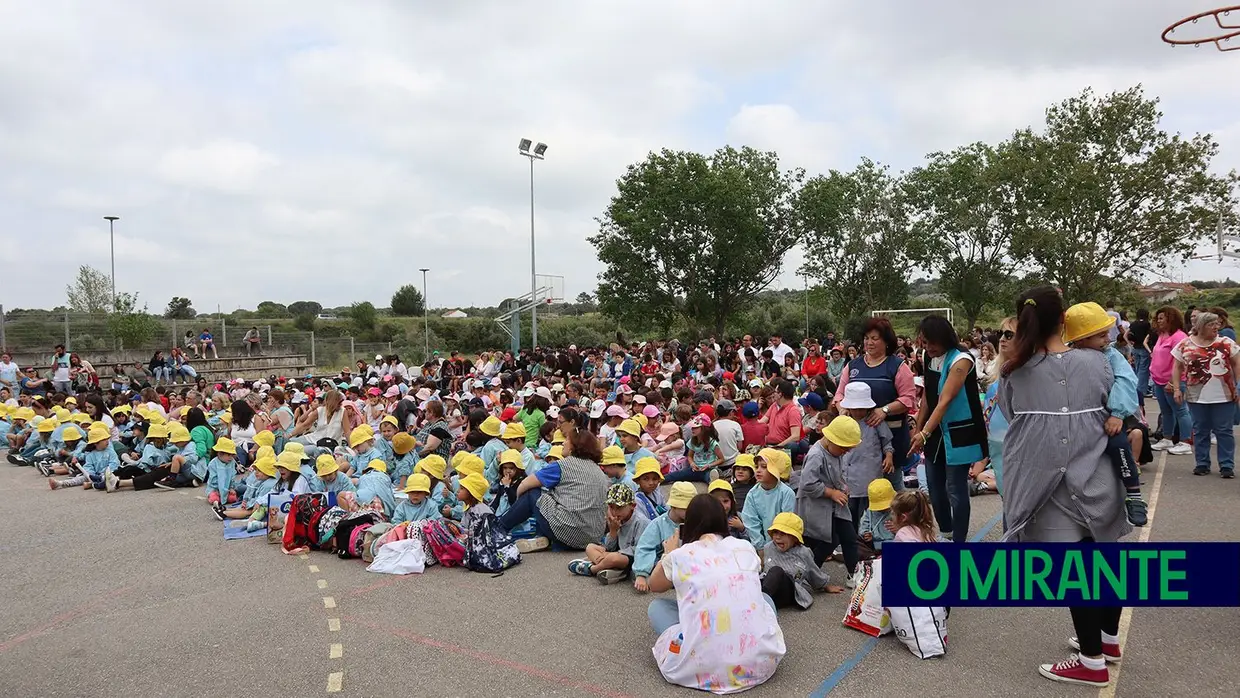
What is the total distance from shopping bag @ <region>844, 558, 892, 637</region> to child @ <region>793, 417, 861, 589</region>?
2.02ft

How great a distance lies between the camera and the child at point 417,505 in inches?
279

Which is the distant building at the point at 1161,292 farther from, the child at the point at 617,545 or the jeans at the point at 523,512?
the child at the point at 617,545

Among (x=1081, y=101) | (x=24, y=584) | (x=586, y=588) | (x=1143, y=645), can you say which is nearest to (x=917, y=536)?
(x=1143, y=645)

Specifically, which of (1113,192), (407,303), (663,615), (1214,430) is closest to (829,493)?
(663,615)

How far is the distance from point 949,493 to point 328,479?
5.64m

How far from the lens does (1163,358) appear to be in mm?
8812

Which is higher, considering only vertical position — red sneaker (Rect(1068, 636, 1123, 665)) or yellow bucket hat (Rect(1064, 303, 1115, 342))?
yellow bucket hat (Rect(1064, 303, 1115, 342))

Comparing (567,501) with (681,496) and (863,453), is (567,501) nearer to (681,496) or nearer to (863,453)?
(681,496)

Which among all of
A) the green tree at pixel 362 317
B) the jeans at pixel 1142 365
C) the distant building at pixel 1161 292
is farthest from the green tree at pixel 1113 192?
the green tree at pixel 362 317

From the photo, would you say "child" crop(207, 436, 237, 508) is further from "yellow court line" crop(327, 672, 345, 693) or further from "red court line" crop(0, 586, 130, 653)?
"yellow court line" crop(327, 672, 345, 693)

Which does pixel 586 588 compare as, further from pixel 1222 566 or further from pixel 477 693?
pixel 1222 566

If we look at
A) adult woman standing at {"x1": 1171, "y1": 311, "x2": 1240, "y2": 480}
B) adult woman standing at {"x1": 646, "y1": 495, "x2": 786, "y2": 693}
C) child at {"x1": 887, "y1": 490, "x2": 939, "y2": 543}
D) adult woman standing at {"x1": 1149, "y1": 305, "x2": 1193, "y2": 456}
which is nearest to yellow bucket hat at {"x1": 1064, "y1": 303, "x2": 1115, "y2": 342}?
child at {"x1": 887, "y1": 490, "x2": 939, "y2": 543}

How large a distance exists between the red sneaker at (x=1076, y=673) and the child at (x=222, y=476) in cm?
810

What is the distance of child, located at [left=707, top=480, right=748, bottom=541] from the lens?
5680 mm
